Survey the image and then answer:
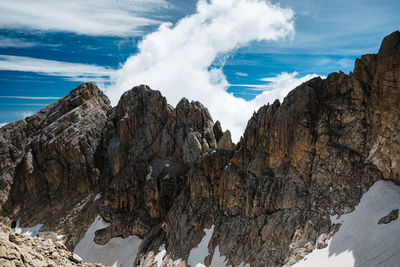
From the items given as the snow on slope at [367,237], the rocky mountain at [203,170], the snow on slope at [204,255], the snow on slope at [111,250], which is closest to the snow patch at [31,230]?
the rocky mountain at [203,170]

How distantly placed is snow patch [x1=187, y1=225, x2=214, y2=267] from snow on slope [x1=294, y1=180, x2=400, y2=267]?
60.5ft

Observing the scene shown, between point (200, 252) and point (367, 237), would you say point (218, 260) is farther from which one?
point (367, 237)

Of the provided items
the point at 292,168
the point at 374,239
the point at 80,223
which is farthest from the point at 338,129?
the point at 80,223

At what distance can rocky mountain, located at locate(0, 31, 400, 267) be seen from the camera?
40.0 metres

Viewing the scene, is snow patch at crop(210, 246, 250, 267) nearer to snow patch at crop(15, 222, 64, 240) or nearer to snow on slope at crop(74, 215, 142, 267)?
snow on slope at crop(74, 215, 142, 267)

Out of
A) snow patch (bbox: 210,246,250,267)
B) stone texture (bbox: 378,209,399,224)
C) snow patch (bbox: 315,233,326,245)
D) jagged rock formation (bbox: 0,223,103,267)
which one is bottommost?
snow patch (bbox: 210,246,250,267)

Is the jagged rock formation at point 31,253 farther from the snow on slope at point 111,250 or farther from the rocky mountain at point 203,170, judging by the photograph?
the snow on slope at point 111,250

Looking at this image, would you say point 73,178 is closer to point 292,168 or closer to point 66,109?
point 66,109

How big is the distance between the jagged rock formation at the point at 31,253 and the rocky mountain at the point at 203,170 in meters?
29.9

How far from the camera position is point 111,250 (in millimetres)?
63750

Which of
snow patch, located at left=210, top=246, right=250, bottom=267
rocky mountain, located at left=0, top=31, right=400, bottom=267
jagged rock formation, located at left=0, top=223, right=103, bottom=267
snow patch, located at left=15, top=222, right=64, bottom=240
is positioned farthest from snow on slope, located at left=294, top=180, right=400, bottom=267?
snow patch, located at left=15, top=222, right=64, bottom=240

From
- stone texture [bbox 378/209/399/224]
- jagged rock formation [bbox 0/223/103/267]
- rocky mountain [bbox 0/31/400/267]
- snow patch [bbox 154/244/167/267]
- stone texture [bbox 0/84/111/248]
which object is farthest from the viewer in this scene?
stone texture [bbox 0/84/111/248]

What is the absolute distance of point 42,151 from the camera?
273 feet

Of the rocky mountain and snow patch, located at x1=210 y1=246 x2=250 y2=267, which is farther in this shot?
snow patch, located at x1=210 y1=246 x2=250 y2=267
